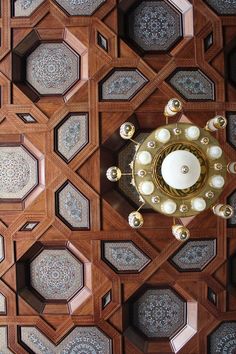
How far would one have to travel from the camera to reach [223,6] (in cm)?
314

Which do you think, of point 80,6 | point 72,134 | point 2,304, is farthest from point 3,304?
point 80,6

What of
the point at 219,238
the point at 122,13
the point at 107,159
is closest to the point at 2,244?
the point at 107,159

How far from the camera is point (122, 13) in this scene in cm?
320

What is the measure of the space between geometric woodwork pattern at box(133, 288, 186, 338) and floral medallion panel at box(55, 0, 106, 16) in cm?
216

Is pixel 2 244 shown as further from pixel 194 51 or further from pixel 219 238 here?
pixel 194 51

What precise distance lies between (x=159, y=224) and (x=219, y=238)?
46 cm

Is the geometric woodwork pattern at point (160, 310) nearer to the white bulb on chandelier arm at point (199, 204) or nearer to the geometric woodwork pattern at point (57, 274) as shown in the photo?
the geometric woodwork pattern at point (57, 274)

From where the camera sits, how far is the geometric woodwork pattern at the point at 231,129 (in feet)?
10.5

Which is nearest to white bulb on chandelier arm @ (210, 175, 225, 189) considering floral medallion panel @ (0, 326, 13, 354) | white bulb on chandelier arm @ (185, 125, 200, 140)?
white bulb on chandelier arm @ (185, 125, 200, 140)

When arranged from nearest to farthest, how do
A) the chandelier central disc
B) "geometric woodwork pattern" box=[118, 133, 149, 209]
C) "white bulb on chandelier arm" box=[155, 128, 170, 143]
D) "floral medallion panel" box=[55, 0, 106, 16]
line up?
the chandelier central disc, "white bulb on chandelier arm" box=[155, 128, 170, 143], "floral medallion panel" box=[55, 0, 106, 16], "geometric woodwork pattern" box=[118, 133, 149, 209]

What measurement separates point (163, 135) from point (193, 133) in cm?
18

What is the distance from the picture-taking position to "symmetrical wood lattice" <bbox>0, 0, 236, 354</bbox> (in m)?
3.15

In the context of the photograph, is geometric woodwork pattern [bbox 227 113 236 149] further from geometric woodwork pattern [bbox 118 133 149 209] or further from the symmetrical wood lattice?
geometric woodwork pattern [bbox 118 133 149 209]

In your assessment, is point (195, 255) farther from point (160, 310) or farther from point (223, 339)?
point (223, 339)
